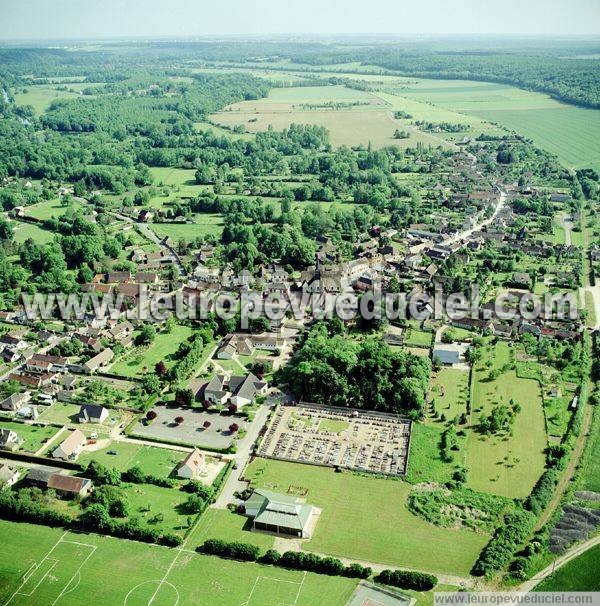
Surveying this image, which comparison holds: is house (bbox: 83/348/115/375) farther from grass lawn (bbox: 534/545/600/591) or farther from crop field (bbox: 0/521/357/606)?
grass lawn (bbox: 534/545/600/591)

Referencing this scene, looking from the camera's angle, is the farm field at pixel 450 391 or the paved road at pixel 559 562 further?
the farm field at pixel 450 391

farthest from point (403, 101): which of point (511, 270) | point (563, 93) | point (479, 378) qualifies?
point (479, 378)

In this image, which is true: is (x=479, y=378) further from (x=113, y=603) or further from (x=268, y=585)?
(x=113, y=603)

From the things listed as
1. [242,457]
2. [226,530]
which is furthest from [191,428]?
[226,530]

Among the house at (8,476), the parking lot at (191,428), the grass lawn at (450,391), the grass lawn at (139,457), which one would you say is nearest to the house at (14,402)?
the house at (8,476)

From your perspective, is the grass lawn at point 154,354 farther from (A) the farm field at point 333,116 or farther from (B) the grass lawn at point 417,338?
(A) the farm field at point 333,116

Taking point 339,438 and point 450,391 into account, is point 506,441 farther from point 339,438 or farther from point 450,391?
point 339,438
